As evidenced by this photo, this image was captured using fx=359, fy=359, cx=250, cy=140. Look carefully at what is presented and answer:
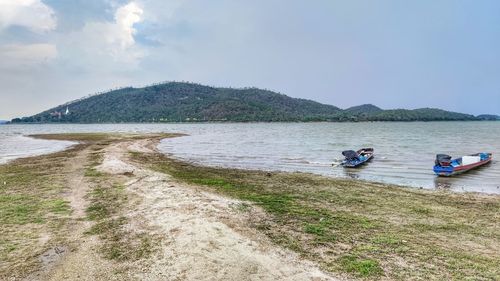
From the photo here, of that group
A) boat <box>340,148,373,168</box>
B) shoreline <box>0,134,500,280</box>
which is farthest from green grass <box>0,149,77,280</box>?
boat <box>340,148,373,168</box>

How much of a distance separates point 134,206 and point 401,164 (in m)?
23.4

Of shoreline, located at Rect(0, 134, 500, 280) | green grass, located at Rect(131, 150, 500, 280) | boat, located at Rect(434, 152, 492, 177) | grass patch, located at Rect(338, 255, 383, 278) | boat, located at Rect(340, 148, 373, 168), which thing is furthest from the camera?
boat, located at Rect(340, 148, 373, 168)

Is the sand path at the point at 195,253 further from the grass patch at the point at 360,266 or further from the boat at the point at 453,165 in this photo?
the boat at the point at 453,165

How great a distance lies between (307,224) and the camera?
34.4 ft

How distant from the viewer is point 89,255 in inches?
323

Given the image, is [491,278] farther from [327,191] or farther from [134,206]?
[134,206]

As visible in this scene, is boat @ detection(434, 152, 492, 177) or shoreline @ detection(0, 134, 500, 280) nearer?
shoreline @ detection(0, 134, 500, 280)

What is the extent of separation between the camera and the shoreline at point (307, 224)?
7648 mm

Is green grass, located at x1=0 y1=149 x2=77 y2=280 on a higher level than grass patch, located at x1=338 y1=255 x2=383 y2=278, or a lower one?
lower

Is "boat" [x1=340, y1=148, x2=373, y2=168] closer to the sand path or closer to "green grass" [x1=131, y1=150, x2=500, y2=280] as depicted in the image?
"green grass" [x1=131, y1=150, x2=500, y2=280]

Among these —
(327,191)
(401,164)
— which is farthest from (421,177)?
(327,191)

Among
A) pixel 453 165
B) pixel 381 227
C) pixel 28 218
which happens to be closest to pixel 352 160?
pixel 453 165

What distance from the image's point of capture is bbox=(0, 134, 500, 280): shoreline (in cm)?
765

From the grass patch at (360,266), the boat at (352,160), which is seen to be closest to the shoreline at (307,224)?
the grass patch at (360,266)
